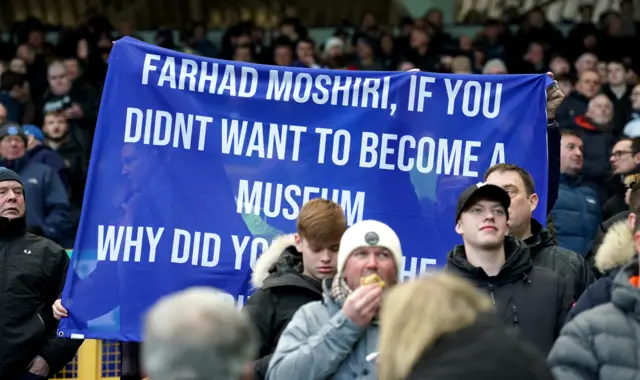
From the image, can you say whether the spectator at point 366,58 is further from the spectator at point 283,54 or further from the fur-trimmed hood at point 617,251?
the fur-trimmed hood at point 617,251

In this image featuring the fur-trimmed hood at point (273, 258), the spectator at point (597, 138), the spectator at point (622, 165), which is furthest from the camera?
the spectator at point (597, 138)

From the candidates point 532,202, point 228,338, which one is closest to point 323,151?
point 532,202

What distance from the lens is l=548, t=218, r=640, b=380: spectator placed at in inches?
247

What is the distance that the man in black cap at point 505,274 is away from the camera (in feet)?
24.3

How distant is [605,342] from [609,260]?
0.77 metres

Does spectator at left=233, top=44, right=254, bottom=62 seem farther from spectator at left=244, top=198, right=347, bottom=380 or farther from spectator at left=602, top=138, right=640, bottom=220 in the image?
spectator at left=244, top=198, right=347, bottom=380

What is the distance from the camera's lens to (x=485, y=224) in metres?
7.49

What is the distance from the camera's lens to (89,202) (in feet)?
29.9

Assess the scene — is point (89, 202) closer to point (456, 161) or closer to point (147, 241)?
point (147, 241)

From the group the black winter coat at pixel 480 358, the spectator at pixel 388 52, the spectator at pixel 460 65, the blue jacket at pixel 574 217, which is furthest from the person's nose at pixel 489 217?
the spectator at pixel 388 52

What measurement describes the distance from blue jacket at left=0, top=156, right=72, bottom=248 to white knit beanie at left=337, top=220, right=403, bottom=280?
6.72m

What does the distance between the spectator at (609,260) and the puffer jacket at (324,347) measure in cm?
89

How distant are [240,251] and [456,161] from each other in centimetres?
133

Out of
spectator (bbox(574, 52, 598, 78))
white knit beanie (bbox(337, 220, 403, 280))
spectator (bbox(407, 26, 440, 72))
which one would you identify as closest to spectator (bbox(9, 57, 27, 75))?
spectator (bbox(407, 26, 440, 72))
